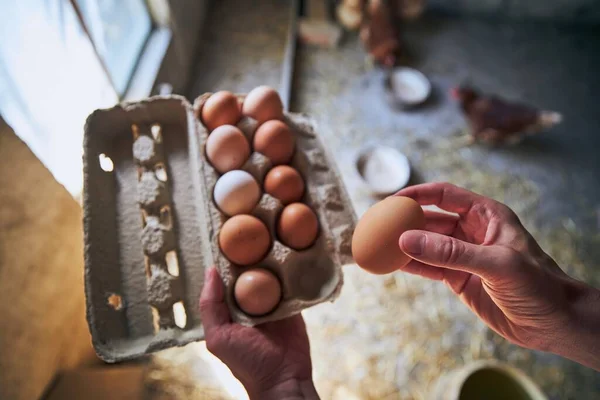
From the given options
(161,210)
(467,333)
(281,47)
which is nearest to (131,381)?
(161,210)

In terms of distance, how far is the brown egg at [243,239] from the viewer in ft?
3.15

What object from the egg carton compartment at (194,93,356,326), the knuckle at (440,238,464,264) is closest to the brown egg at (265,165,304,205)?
the egg carton compartment at (194,93,356,326)

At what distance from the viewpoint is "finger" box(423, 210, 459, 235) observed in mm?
1121

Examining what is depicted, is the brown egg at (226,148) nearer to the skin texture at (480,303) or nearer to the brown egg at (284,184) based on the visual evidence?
the brown egg at (284,184)

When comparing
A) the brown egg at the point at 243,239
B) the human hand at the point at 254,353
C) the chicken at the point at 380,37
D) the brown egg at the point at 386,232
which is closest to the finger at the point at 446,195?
the brown egg at the point at 386,232

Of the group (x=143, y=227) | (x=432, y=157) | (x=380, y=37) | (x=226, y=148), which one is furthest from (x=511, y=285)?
(x=380, y=37)

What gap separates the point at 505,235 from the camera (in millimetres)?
934

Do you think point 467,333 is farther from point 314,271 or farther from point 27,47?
point 27,47

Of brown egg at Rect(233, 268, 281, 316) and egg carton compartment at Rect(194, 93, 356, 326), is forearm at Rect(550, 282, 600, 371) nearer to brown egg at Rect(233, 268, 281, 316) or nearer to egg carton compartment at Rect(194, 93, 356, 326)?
egg carton compartment at Rect(194, 93, 356, 326)

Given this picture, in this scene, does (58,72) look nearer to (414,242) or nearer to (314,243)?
(314,243)

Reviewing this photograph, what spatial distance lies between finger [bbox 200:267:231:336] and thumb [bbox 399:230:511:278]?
16.1 inches

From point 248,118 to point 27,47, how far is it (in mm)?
523

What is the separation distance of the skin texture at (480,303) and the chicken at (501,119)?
0.89 m

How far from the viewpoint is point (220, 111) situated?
1.11m
